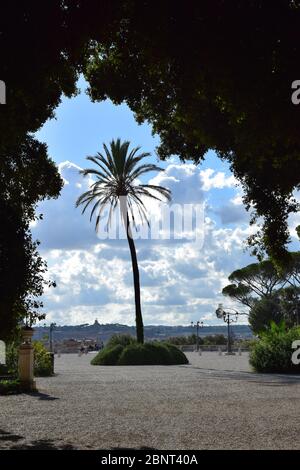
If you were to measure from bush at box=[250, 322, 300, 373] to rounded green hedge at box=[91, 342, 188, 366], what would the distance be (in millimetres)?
9034

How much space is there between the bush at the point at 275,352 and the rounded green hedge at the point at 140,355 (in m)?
9.03

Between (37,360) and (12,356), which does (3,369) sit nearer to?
(12,356)

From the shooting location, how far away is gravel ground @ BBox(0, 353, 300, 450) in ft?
26.4

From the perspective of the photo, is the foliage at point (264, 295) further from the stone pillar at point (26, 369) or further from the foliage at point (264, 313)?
the stone pillar at point (26, 369)

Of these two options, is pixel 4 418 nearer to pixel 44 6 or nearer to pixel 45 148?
pixel 45 148

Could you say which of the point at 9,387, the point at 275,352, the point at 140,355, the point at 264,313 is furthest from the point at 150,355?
the point at 264,313

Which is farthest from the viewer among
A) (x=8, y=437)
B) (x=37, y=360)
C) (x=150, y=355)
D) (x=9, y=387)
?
(x=150, y=355)

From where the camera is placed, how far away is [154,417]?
10.5 metres

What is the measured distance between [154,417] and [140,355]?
2265 centimetres

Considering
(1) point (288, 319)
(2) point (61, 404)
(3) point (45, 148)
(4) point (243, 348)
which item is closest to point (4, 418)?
(2) point (61, 404)

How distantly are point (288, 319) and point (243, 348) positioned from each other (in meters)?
8.13

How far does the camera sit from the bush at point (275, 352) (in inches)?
918

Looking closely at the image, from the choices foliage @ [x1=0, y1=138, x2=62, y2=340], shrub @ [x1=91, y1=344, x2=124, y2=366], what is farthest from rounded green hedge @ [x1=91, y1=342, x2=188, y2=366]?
foliage @ [x1=0, y1=138, x2=62, y2=340]
